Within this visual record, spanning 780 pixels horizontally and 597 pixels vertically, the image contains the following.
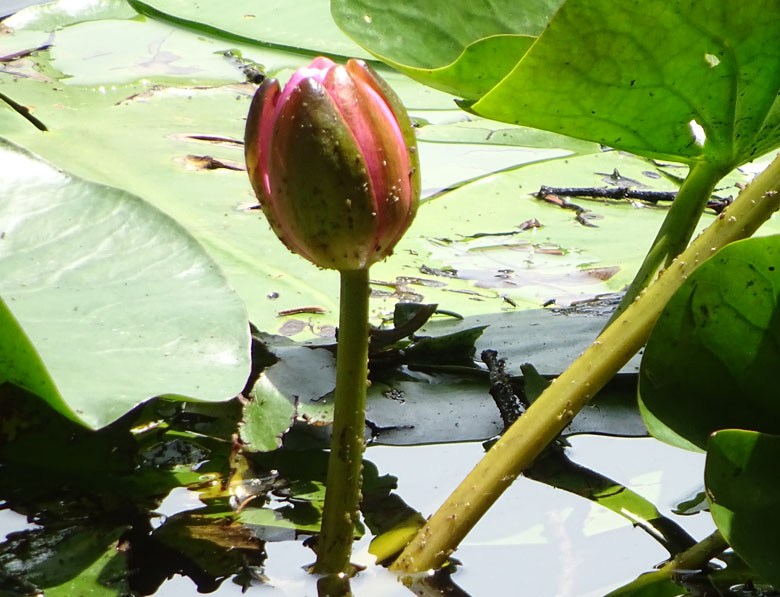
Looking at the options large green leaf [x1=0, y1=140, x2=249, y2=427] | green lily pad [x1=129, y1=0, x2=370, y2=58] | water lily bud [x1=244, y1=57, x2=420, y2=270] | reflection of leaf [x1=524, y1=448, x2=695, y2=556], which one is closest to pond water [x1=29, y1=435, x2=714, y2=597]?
reflection of leaf [x1=524, y1=448, x2=695, y2=556]

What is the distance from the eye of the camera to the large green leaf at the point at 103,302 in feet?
1.85

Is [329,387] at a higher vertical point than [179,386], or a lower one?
lower

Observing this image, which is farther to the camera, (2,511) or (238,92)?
(238,92)

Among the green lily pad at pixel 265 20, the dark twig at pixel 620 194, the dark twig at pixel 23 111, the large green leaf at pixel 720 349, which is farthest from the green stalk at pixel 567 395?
the green lily pad at pixel 265 20

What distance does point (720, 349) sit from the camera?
0.56 metres

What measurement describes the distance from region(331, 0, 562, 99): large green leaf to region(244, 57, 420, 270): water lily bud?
0.26 meters

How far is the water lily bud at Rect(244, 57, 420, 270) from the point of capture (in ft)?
1.55

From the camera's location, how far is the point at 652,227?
1.35 metres

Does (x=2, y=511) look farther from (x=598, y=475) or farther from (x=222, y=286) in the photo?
(x=598, y=475)

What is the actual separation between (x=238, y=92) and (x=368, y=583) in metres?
1.25

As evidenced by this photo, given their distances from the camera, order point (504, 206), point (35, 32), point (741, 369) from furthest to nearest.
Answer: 1. point (35, 32)
2. point (504, 206)
3. point (741, 369)

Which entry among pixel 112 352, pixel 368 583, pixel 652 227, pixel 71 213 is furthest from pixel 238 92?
pixel 368 583

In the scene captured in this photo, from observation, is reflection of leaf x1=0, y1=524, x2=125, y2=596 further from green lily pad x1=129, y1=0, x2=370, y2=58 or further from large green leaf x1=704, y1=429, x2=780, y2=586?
green lily pad x1=129, y1=0, x2=370, y2=58

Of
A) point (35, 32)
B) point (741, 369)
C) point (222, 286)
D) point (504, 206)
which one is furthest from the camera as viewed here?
point (35, 32)
